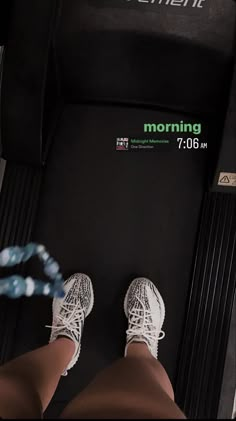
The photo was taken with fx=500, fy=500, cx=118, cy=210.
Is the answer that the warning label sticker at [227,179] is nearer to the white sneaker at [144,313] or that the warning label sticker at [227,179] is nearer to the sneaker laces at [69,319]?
the white sneaker at [144,313]

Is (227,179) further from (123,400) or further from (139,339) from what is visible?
(123,400)

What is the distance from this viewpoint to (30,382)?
0.99m

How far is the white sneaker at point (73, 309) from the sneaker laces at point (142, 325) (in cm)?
13

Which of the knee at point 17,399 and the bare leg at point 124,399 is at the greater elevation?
the bare leg at point 124,399

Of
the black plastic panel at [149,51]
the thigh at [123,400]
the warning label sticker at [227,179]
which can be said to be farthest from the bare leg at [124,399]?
the black plastic panel at [149,51]

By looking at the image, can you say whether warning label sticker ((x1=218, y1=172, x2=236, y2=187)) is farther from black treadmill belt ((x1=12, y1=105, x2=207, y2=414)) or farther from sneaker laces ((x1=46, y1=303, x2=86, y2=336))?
sneaker laces ((x1=46, y1=303, x2=86, y2=336))

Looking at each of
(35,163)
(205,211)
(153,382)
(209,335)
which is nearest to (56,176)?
(35,163)

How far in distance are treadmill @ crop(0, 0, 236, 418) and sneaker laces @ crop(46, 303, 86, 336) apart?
0.25 ft

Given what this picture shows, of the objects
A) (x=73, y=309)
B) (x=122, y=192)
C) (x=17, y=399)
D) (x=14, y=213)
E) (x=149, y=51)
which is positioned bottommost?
(x=17, y=399)

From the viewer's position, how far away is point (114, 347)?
146 centimetres

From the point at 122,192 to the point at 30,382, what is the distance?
68cm

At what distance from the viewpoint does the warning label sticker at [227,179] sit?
1414 millimetres

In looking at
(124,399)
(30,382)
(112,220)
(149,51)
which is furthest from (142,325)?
(149,51)

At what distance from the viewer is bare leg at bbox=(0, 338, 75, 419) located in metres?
0.88
